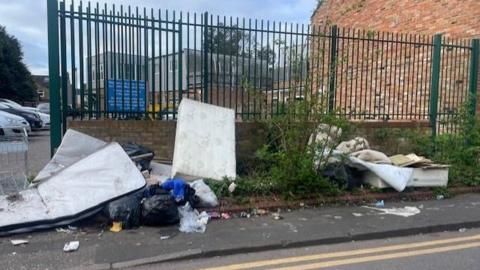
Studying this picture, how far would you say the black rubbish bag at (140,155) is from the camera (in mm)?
6797

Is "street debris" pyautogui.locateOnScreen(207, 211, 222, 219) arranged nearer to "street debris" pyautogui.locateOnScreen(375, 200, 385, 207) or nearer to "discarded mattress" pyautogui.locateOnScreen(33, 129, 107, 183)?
"discarded mattress" pyautogui.locateOnScreen(33, 129, 107, 183)

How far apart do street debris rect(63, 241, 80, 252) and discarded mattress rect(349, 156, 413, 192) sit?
4464mm

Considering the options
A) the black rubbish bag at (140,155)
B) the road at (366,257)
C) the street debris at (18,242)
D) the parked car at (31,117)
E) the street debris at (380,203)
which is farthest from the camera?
the parked car at (31,117)

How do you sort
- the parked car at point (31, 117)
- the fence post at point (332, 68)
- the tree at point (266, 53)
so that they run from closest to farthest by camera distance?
1. the fence post at point (332, 68)
2. the tree at point (266, 53)
3. the parked car at point (31, 117)

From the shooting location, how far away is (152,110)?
24.8ft

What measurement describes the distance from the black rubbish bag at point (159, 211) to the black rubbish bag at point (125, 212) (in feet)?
0.28

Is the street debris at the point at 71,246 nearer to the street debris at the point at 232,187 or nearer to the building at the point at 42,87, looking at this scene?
the street debris at the point at 232,187

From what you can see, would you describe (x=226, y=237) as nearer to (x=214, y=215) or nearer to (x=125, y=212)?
(x=214, y=215)

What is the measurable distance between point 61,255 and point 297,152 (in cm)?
354

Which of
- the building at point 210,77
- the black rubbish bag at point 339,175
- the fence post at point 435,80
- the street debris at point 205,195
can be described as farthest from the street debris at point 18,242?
the fence post at point 435,80

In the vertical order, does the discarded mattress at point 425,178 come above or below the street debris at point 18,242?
above

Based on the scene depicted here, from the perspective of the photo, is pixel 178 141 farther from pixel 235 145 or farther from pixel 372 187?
pixel 372 187

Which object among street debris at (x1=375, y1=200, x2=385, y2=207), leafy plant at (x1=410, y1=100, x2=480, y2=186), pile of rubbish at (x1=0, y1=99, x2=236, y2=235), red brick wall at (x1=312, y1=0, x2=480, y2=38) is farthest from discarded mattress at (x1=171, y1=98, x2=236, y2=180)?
red brick wall at (x1=312, y1=0, x2=480, y2=38)

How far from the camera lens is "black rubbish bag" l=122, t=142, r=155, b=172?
6797 millimetres
